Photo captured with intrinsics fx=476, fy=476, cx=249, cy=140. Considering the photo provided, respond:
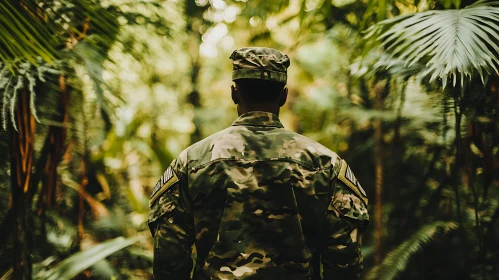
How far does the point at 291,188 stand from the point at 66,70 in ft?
5.07

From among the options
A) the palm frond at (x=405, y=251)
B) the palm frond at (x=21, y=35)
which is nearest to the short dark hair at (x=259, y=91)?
the palm frond at (x=21, y=35)

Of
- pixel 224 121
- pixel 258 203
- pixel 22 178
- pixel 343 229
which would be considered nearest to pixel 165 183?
pixel 258 203

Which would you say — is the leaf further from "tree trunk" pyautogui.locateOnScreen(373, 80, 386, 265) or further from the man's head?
"tree trunk" pyautogui.locateOnScreen(373, 80, 386, 265)

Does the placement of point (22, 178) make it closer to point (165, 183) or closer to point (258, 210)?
point (165, 183)

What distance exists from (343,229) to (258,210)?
0.30 meters

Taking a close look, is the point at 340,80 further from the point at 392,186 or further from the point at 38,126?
the point at 38,126

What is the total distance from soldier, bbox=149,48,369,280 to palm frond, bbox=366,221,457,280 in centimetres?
170

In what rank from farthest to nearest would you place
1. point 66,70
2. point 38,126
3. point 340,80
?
point 340,80 → point 38,126 → point 66,70

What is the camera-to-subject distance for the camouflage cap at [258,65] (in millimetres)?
1632

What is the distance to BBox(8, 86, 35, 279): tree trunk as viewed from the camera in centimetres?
229

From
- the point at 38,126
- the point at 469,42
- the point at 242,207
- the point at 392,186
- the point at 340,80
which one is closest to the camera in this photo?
the point at 242,207

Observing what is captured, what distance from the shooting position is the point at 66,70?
2.54 m

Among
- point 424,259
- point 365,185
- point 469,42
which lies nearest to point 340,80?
point 365,185

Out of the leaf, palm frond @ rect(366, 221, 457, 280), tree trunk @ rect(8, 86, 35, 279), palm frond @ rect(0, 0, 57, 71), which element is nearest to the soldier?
palm frond @ rect(0, 0, 57, 71)
